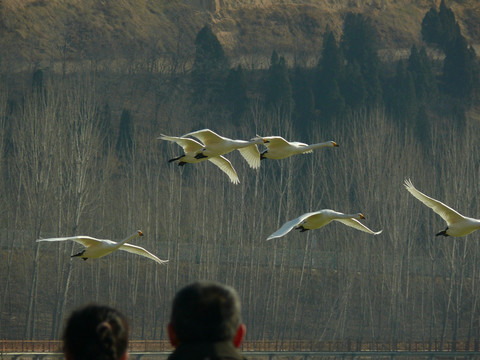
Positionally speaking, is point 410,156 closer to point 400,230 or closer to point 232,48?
point 400,230

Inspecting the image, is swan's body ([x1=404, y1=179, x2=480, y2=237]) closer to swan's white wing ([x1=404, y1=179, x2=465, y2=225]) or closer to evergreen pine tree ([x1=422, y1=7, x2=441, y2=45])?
swan's white wing ([x1=404, y1=179, x2=465, y2=225])

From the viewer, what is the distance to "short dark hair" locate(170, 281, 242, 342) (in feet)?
12.8

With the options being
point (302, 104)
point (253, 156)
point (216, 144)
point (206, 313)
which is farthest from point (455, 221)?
point (302, 104)

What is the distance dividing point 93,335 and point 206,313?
1.60 feet

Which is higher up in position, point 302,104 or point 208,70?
point 208,70

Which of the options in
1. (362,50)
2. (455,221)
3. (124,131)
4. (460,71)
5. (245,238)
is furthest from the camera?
(362,50)

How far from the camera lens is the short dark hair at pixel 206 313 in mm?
3887

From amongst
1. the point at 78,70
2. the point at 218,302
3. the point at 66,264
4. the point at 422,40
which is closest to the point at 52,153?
the point at 66,264

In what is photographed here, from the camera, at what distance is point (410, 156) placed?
5109 centimetres

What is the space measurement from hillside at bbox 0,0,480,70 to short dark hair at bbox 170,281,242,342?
209ft

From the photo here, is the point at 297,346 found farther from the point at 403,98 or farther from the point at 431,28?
the point at 431,28

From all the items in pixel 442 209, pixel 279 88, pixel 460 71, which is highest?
pixel 460 71

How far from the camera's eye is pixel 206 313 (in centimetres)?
389

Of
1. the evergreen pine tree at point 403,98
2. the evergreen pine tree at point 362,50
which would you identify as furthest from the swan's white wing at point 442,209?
the evergreen pine tree at point 362,50
